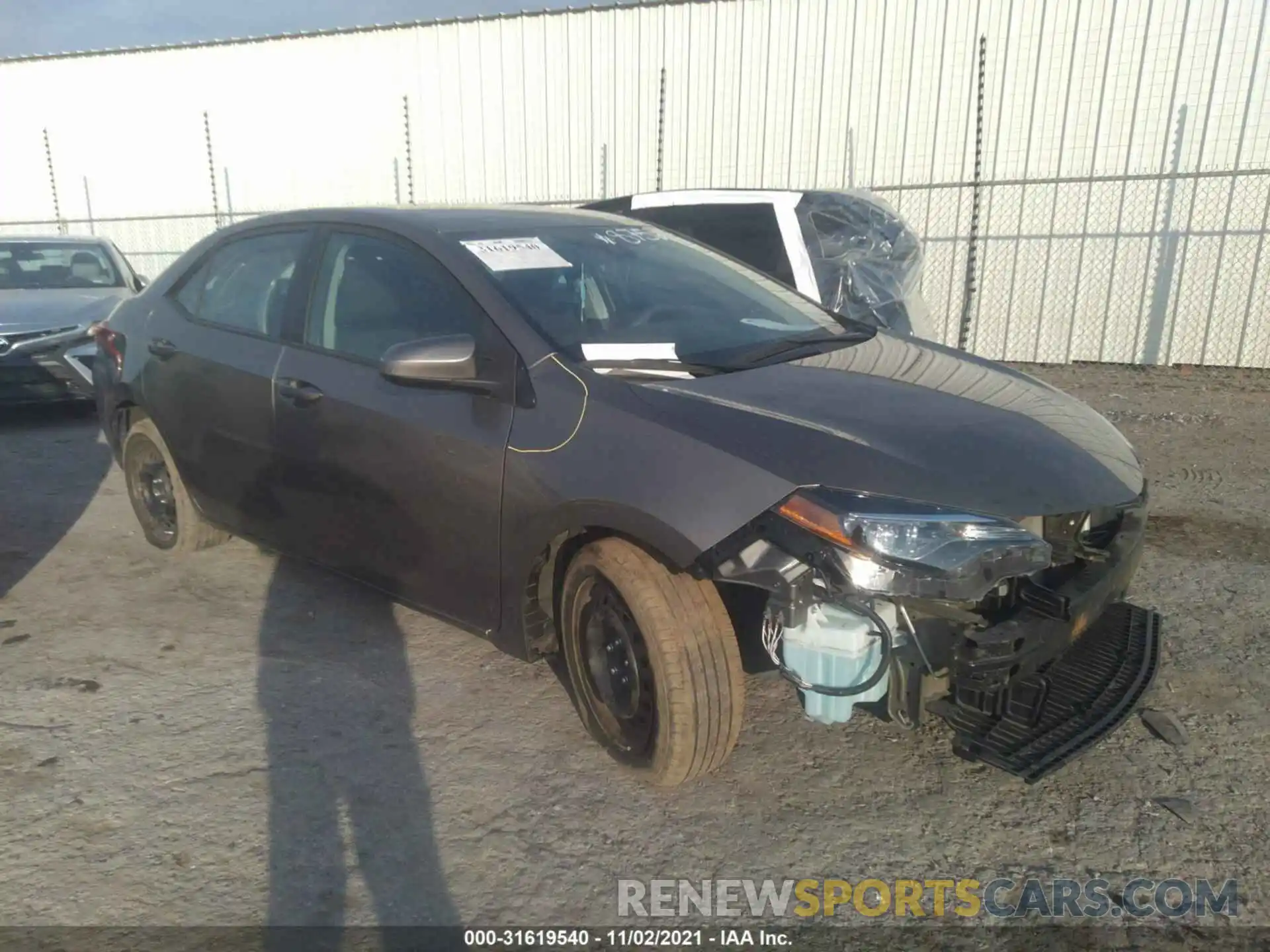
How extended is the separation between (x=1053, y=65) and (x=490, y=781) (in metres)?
10.1

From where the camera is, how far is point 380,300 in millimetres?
3334

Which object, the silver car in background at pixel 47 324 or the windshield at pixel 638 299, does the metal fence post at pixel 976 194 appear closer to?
the windshield at pixel 638 299

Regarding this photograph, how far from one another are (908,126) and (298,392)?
914cm

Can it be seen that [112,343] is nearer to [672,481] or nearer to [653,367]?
[653,367]

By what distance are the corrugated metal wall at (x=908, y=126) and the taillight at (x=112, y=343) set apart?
309 inches

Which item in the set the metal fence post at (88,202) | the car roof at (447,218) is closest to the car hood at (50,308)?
the car roof at (447,218)

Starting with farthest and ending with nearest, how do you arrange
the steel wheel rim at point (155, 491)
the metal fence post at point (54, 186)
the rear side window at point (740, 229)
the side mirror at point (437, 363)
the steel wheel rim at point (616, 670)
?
the metal fence post at point (54, 186)
the rear side window at point (740, 229)
the steel wheel rim at point (155, 491)
the side mirror at point (437, 363)
the steel wheel rim at point (616, 670)

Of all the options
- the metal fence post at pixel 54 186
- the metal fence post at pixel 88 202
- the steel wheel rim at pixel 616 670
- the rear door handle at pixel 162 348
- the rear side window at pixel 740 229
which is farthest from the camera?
the metal fence post at pixel 88 202

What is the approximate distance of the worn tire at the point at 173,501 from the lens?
4.34 metres

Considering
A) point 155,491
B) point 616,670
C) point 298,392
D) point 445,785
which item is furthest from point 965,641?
point 155,491

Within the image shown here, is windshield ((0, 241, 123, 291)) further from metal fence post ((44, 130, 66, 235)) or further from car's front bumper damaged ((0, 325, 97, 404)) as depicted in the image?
metal fence post ((44, 130, 66, 235))

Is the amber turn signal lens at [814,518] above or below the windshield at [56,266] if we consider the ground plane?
above

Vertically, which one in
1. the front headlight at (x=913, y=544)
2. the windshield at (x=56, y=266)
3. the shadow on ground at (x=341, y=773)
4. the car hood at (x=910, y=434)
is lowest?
the shadow on ground at (x=341, y=773)

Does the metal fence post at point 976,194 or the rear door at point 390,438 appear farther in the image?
the metal fence post at point 976,194
